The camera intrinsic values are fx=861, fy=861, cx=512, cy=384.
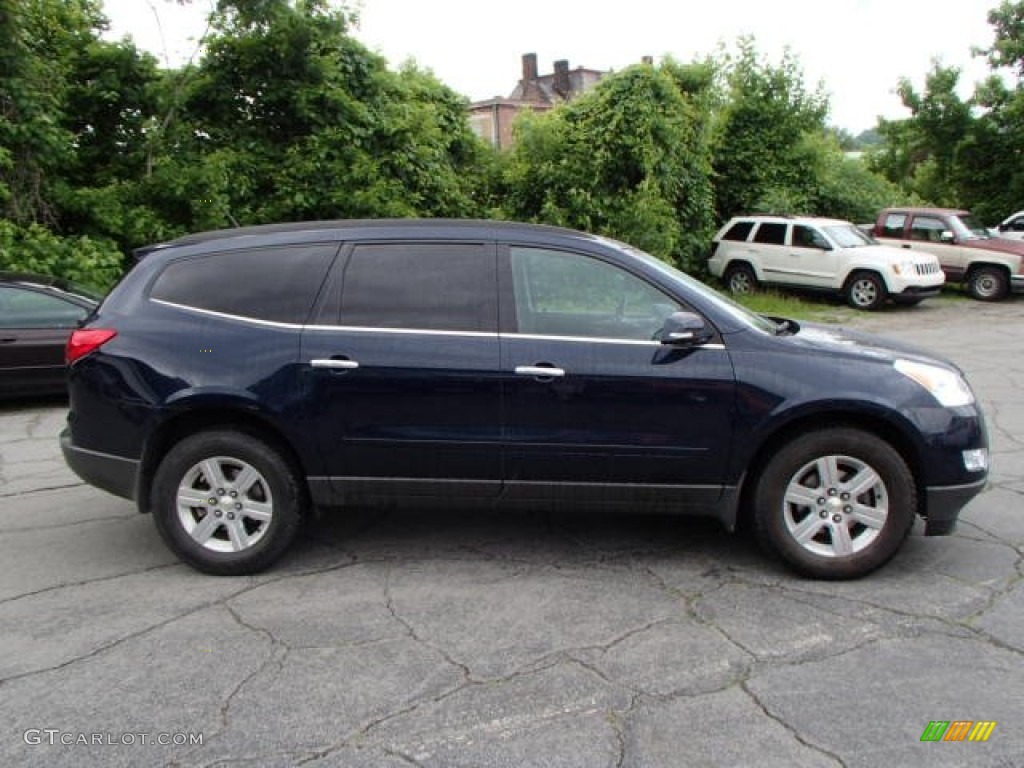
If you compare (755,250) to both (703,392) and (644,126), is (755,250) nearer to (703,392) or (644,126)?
(644,126)

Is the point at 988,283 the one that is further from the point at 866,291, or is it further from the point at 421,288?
the point at 421,288

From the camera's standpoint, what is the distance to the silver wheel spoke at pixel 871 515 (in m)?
4.05

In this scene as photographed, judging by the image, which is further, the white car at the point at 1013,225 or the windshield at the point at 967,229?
the white car at the point at 1013,225

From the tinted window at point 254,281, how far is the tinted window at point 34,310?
4.83m

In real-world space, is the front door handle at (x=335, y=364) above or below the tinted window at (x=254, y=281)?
below

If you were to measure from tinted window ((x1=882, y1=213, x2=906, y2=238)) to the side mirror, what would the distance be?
16199 millimetres

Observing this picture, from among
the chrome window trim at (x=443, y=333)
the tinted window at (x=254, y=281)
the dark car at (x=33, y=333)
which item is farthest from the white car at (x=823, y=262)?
the tinted window at (x=254, y=281)

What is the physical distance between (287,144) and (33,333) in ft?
20.4

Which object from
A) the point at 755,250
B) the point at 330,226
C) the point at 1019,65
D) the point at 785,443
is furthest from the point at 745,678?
the point at 1019,65

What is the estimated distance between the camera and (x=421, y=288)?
166 inches

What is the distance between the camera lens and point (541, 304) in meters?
4.23

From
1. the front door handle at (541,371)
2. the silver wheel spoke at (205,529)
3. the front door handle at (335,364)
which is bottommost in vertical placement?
the silver wheel spoke at (205,529)

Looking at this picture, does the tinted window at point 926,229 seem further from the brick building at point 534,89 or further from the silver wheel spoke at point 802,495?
the brick building at point 534,89

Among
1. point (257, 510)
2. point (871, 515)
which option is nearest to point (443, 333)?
Result: point (257, 510)
